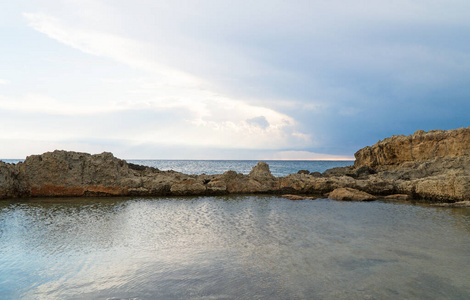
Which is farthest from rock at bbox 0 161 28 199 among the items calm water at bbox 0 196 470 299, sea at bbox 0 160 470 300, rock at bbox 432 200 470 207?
rock at bbox 432 200 470 207

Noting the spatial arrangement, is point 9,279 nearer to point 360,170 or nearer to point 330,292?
point 330,292

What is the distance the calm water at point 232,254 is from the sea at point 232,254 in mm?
34

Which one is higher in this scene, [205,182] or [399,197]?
[205,182]

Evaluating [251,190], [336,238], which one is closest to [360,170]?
[251,190]

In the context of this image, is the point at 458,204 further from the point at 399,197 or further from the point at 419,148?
the point at 419,148

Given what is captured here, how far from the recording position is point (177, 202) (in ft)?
55.9

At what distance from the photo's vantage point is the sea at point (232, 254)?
5.63 metres

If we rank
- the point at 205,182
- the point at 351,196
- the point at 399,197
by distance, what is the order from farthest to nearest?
the point at 205,182 < the point at 399,197 < the point at 351,196

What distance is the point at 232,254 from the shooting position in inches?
303

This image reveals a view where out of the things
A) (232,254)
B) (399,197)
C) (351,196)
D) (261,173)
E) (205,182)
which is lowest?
(232,254)

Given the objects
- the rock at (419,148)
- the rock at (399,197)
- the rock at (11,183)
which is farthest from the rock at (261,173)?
the rock at (419,148)

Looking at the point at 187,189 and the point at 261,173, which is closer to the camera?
the point at 187,189

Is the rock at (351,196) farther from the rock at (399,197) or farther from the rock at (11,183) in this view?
the rock at (11,183)

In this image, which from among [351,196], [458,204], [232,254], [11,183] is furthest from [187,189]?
[458,204]
